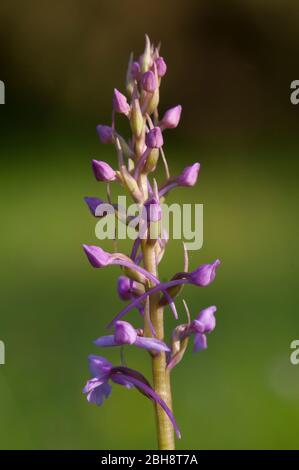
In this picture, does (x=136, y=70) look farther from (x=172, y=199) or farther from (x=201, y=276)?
(x=172, y=199)

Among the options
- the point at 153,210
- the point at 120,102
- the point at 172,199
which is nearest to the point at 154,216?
the point at 153,210

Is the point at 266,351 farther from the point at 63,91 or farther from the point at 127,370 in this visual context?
the point at 63,91

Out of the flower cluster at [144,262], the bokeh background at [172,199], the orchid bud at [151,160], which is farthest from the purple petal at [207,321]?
the bokeh background at [172,199]

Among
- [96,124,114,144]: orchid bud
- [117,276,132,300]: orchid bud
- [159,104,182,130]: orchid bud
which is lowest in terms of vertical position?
[117,276,132,300]: orchid bud

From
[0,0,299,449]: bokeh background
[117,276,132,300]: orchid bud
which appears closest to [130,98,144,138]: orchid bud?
[117,276,132,300]: orchid bud

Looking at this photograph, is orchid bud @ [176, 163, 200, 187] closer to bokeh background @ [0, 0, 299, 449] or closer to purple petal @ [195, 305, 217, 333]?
purple petal @ [195, 305, 217, 333]

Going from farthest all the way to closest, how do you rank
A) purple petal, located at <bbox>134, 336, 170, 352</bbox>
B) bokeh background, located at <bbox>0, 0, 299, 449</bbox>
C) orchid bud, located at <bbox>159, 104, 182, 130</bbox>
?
bokeh background, located at <bbox>0, 0, 299, 449</bbox> → orchid bud, located at <bbox>159, 104, 182, 130</bbox> → purple petal, located at <bbox>134, 336, 170, 352</bbox>

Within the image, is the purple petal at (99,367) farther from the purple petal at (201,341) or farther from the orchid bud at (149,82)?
the orchid bud at (149,82)

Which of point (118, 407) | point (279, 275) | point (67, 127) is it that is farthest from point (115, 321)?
point (67, 127)
